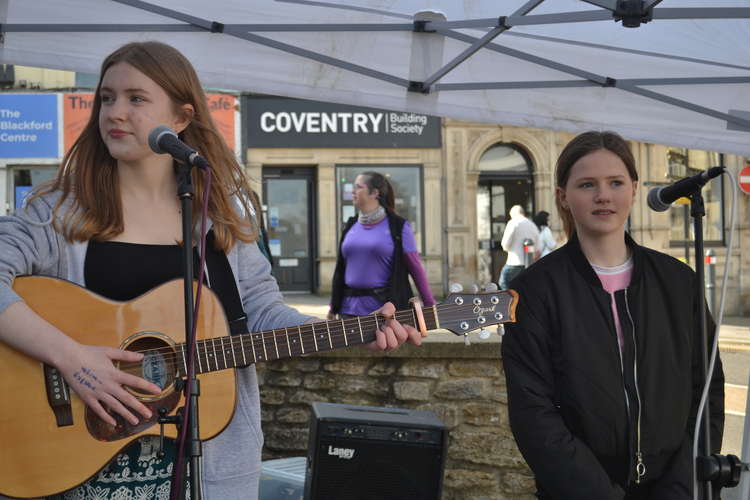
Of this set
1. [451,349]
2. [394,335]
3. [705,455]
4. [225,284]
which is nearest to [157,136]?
[225,284]

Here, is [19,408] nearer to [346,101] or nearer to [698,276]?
[698,276]

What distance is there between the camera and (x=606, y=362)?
7.93 ft

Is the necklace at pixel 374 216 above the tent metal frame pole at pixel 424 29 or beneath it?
beneath

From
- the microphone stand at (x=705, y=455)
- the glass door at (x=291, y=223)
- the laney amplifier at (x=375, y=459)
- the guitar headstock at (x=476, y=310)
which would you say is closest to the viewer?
the microphone stand at (x=705, y=455)

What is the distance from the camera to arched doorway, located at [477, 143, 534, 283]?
1831cm

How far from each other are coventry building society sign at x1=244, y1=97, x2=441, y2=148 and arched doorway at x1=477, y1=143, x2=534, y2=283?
1428 mm

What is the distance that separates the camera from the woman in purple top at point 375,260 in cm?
562

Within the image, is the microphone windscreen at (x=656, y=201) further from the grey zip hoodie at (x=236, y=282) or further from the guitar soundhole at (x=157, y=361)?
the guitar soundhole at (x=157, y=361)

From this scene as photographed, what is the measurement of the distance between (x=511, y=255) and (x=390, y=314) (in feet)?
30.4

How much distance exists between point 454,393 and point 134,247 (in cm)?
282

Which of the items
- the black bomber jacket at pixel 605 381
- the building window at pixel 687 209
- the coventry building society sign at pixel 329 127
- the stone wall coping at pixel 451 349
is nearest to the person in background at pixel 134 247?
the black bomber jacket at pixel 605 381

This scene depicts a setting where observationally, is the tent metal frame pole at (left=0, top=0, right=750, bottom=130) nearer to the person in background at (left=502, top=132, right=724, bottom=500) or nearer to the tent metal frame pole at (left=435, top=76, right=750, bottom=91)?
the tent metal frame pole at (left=435, top=76, right=750, bottom=91)

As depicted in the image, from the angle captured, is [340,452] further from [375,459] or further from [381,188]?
[381,188]

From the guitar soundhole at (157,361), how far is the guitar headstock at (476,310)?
80 cm
